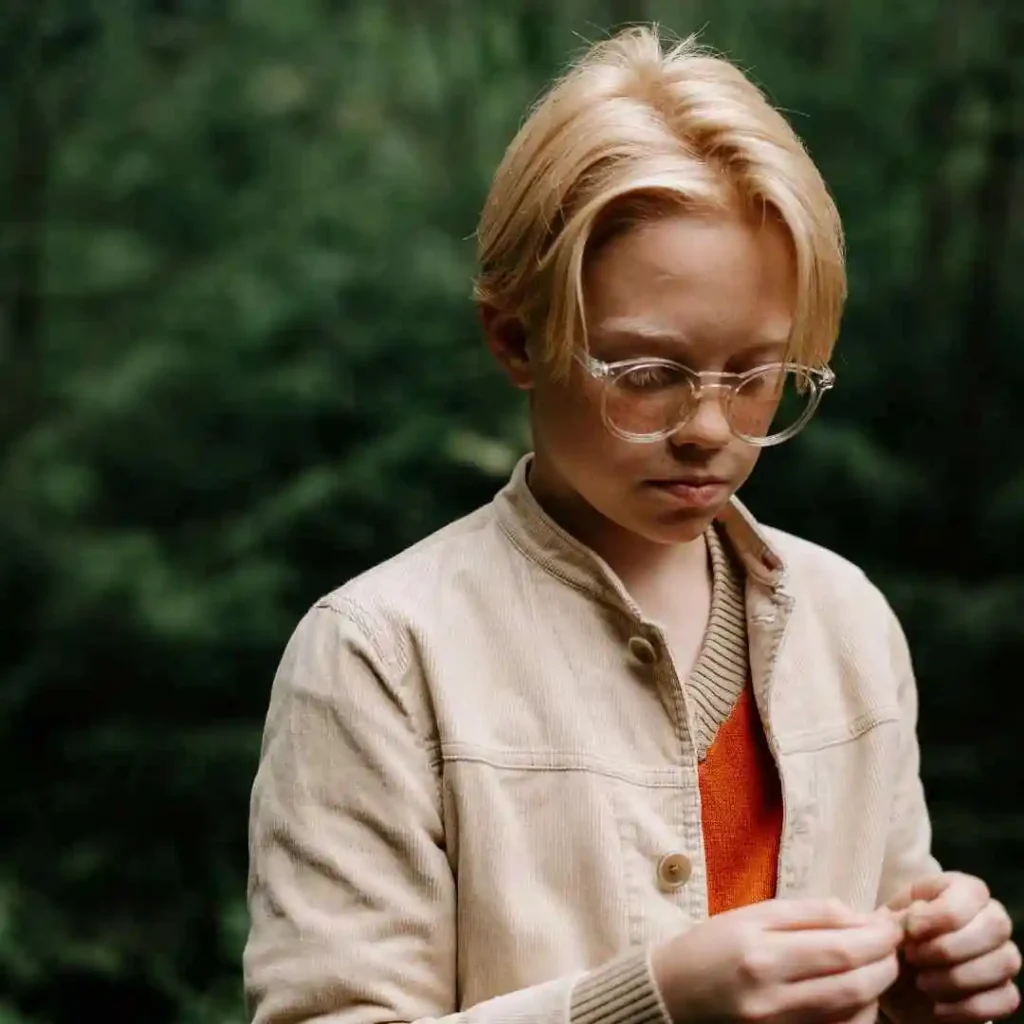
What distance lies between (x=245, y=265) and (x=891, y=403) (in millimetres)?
1012

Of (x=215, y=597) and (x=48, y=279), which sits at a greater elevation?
(x=48, y=279)

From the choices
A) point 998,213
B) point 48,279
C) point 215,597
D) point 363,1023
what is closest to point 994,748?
point 998,213

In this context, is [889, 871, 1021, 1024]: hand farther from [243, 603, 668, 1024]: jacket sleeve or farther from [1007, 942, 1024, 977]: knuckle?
[243, 603, 668, 1024]: jacket sleeve

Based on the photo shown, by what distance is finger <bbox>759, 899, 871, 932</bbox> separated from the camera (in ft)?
3.08

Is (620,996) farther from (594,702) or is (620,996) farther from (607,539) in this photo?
(607,539)

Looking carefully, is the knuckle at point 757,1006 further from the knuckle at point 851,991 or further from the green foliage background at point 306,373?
the green foliage background at point 306,373

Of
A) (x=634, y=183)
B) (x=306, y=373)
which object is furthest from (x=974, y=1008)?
(x=306, y=373)

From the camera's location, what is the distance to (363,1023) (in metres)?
1.00

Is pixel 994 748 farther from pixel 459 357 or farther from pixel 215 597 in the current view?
pixel 215 597

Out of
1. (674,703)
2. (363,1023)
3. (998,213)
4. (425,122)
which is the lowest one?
(363,1023)

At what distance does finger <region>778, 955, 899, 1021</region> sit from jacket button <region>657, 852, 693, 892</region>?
135 millimetres

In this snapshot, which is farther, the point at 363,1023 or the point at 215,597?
the point at 215,597

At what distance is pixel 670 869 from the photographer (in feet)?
3.44

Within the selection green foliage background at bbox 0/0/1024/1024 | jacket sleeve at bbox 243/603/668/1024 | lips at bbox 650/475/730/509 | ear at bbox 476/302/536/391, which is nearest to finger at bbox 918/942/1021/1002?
jacket sleeve at bbox 243/603/668/1024
